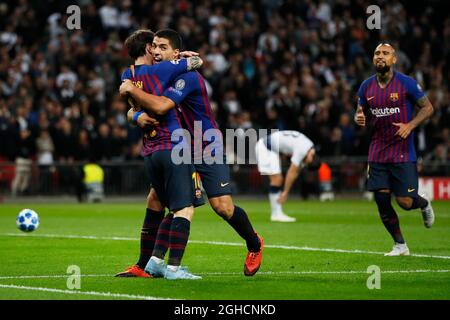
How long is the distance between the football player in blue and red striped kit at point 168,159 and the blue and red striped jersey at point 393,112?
3806 mm

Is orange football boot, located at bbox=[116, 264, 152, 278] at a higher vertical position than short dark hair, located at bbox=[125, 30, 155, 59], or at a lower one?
lower

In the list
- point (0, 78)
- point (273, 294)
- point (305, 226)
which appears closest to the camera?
point (273, 294)

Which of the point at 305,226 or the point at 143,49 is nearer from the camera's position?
the point at 143,49

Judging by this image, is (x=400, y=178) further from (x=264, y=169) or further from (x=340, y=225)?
(x=264, y=169)

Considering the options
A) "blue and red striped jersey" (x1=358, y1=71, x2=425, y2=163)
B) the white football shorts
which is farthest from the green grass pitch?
"blue and red striped jersey" (x1=358, y1=71, x2=425, y2=163)

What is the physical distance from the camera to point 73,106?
29141 mm

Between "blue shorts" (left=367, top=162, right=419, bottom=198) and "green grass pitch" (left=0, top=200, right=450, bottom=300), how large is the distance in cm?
86

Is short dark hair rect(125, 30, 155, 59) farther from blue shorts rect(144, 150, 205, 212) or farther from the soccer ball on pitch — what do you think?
the soccer ball on pitch

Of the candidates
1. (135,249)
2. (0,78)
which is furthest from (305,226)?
(0,78)

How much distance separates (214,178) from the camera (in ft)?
35.5

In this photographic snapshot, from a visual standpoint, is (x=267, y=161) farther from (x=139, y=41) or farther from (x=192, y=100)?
(x=139, y=41)

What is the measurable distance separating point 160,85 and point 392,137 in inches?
170

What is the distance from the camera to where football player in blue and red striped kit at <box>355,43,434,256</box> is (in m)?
13.7
